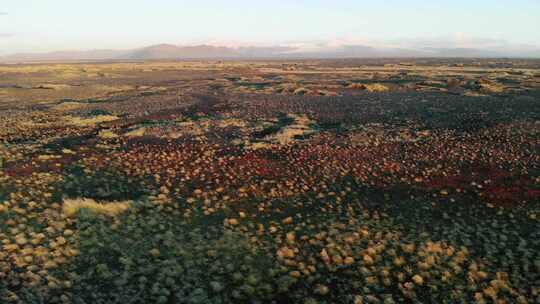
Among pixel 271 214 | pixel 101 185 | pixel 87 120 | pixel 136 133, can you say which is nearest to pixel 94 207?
pixel 101 185

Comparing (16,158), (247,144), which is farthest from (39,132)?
(247,144)

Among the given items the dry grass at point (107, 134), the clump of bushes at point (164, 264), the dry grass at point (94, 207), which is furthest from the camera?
the dry grass at point (107, 134)

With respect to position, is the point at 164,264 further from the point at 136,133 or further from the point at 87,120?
the point at 87,120

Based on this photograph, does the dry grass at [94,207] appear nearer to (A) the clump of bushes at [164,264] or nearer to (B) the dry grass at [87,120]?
(A) the clump of bushes at [164,264]

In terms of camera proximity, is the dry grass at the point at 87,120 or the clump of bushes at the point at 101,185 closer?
the clump of bushes at the point at 101,185

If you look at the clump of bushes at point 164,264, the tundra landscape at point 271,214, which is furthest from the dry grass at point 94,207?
the clump of bushes at point 164,264

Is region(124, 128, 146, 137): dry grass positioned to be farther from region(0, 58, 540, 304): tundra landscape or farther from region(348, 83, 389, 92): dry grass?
region(348, 83, 389, 92): dry grass

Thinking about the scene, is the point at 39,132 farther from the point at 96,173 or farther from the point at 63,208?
the point at 63,208
